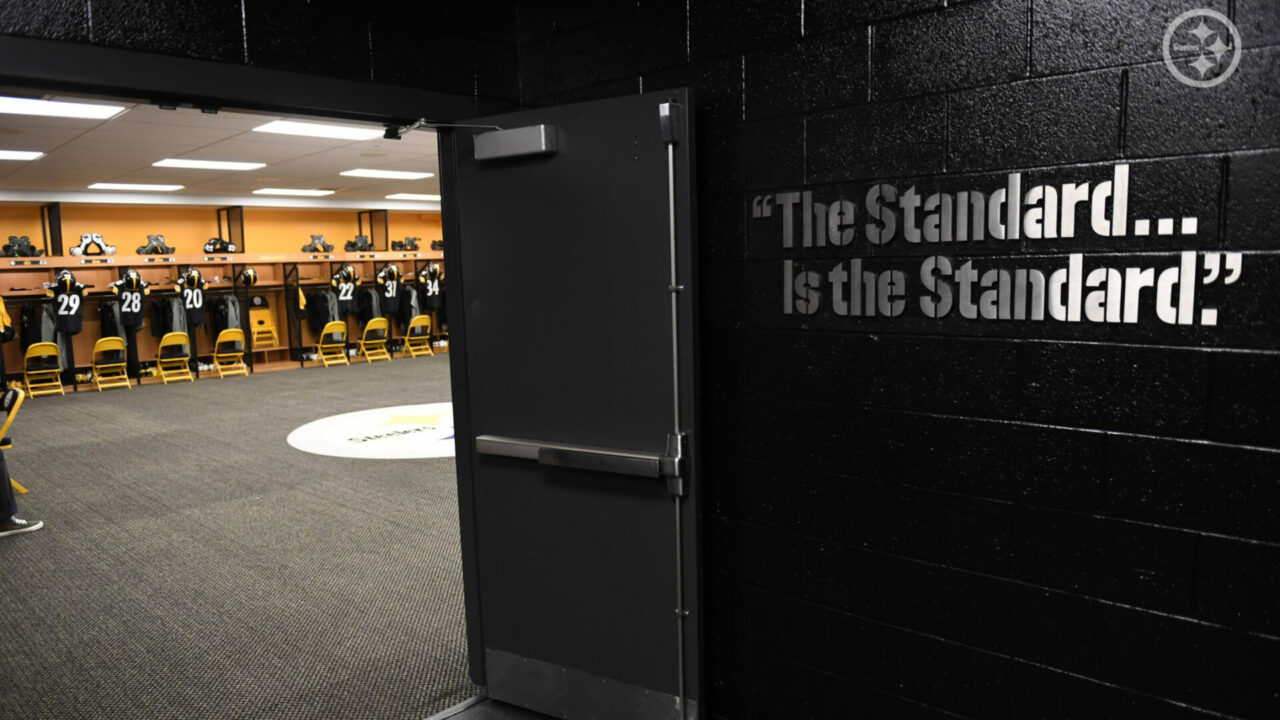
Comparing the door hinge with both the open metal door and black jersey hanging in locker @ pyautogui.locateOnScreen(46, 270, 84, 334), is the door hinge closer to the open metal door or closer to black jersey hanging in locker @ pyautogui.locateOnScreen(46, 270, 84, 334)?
the open metal door

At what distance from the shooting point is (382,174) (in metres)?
11.5

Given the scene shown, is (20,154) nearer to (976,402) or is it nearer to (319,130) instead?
(319,130)

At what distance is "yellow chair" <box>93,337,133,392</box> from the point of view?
11.2 meters

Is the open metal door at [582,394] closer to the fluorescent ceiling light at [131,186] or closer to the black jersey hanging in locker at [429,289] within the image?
the fluorescent ceiling light at [131,186]

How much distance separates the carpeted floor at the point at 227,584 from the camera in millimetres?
3055

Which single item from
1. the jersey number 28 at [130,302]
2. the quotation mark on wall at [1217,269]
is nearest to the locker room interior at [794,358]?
the quotation mark on wall at [1217,269]

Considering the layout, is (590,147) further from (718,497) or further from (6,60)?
(6,60)

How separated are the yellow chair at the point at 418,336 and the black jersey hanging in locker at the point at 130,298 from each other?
4045 mm

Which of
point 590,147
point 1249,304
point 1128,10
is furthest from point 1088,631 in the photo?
point 590,147

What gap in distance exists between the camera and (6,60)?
1.83 meters

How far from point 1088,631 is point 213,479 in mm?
5909

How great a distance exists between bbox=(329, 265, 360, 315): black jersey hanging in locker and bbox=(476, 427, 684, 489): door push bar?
1184 cm

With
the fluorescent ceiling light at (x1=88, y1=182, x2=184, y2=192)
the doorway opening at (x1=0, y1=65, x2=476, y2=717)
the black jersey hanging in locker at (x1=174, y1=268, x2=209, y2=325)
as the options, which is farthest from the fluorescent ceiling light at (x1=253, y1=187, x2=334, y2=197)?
the black jersey hanging in locker at (x1=174, y1=268, x2=209, y2=325)

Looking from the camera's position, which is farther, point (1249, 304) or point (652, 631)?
point (652, 631)
